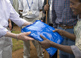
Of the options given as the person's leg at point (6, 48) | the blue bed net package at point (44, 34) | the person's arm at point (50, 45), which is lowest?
the person's leg at point (6, 48)

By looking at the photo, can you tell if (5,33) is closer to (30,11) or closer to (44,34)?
(44,34)

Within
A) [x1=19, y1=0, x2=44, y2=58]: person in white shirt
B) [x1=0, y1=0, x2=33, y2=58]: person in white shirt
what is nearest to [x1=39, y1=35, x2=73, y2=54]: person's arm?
[x1=0, y1=0, x2=33, y2=58]: person in white shirt

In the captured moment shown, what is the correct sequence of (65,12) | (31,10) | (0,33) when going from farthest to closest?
(31,10), (65,12), (0,33)

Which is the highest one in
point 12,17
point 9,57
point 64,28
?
point 12,17

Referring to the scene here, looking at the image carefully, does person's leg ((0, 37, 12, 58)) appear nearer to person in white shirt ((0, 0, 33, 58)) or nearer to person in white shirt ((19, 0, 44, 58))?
person in white shirt ((0, 0, 33, 58))

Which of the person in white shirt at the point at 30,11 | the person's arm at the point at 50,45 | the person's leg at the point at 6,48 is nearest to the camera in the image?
the person's arm at the point at 50,45

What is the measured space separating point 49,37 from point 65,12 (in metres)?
0.52

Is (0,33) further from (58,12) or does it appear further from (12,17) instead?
(58,12)

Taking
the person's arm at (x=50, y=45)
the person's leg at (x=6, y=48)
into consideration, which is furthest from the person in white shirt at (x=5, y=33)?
the person's arm at (x=50, y=45)

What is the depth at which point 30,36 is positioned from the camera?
1.30 m

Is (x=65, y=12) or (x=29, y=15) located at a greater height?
(x=65, y=12)

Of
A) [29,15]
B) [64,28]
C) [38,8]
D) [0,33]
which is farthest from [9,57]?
[38,8]

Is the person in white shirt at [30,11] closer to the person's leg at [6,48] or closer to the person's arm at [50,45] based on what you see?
the person's leg at [6,48]

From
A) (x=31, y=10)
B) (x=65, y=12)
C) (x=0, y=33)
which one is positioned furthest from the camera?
(x=31, y=10)
